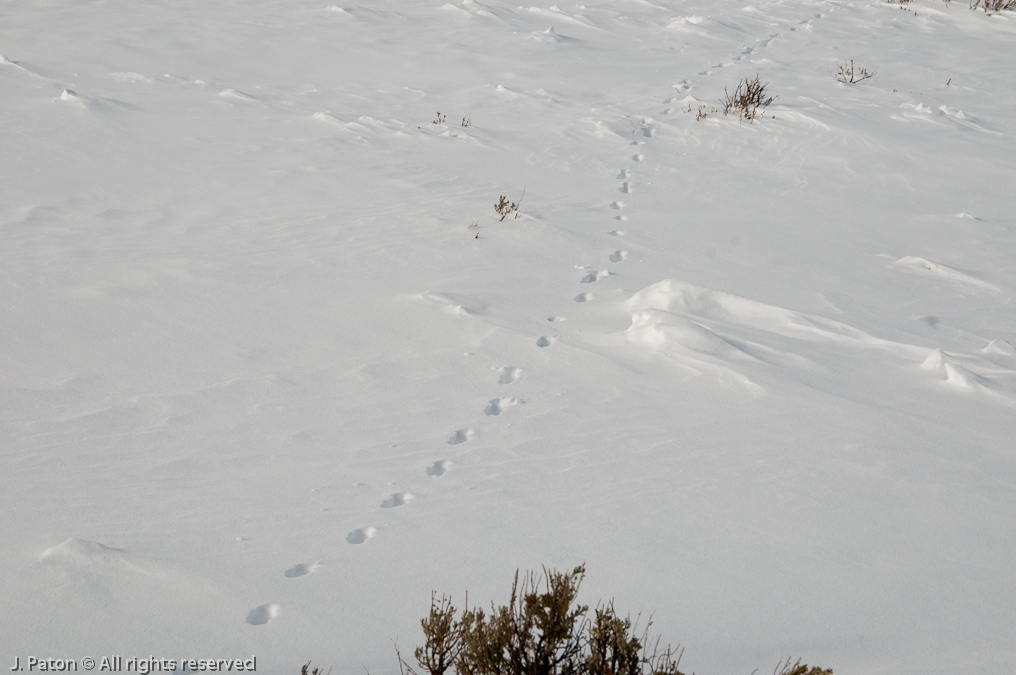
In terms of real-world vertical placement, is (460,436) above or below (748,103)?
below

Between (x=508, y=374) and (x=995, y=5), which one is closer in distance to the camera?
→ (x=508, y=374)

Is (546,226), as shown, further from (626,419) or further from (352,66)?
(352,66)

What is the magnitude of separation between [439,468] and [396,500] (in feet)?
0.73

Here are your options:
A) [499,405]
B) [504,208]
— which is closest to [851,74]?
[504,208]

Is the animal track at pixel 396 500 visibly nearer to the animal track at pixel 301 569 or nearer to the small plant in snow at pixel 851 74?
the animal track at pixel 301 569

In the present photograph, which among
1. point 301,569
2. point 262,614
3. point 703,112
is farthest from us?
point 703,112

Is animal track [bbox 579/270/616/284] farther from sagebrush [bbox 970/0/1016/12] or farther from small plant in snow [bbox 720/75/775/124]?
sagebrush [bbox 970/0/1016/12]

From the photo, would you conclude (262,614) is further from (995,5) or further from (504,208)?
(995,5)

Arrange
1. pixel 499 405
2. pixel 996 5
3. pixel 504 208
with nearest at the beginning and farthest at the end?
1. pixel 499 405
2. pixel 504 208
3. pixel 996 5

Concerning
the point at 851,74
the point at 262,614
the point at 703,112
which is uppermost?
the point at 851,74

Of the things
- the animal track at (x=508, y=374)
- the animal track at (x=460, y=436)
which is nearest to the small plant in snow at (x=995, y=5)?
the animal track at (x=508, y=374)

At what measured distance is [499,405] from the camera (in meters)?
2.84

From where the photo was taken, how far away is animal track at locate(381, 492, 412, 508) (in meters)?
2.28

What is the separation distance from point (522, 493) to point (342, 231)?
2701 mm
